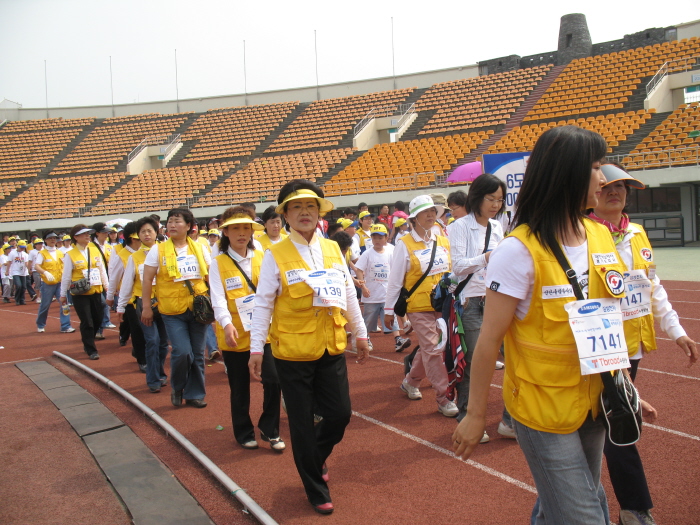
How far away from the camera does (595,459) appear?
2299 mm

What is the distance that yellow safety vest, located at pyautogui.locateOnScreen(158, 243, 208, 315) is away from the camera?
251 inches

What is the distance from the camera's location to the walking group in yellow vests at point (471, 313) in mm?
2141

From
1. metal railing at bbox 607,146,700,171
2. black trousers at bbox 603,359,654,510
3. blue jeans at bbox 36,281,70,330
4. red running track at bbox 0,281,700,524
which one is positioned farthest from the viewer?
metal railing at bbox 607,146,700,171

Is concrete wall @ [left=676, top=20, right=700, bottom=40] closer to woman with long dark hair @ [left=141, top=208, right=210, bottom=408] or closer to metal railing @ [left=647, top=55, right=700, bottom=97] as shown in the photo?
metal railing @ [left=647, top=55, right=700, bottom=97]

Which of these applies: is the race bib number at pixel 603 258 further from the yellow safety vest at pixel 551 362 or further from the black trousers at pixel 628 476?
the black trousers at pixel 628 476

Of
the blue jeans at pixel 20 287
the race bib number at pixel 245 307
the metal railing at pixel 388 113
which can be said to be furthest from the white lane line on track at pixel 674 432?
the metal railing at pixel 388 113

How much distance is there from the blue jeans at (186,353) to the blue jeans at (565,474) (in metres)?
4.79

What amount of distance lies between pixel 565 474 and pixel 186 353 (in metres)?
4.93

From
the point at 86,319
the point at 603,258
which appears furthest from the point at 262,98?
the point at 603,258

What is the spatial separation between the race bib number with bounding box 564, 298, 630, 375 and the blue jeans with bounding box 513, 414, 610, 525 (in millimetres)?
253

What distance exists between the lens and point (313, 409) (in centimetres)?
391

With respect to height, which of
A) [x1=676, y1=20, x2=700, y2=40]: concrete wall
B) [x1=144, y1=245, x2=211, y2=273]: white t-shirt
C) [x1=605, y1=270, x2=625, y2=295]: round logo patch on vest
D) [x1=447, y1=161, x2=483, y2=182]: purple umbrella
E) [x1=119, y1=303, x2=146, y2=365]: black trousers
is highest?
[x1=676, y1=20, x2=700, y2=40]: concrete wall

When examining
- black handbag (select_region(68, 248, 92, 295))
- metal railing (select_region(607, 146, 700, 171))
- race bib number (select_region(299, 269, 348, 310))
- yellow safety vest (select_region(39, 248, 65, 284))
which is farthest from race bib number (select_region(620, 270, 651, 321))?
metal railing (select_region(607, 146, 700, 171))

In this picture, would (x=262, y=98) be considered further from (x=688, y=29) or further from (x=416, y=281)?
(x=416, y=281)
